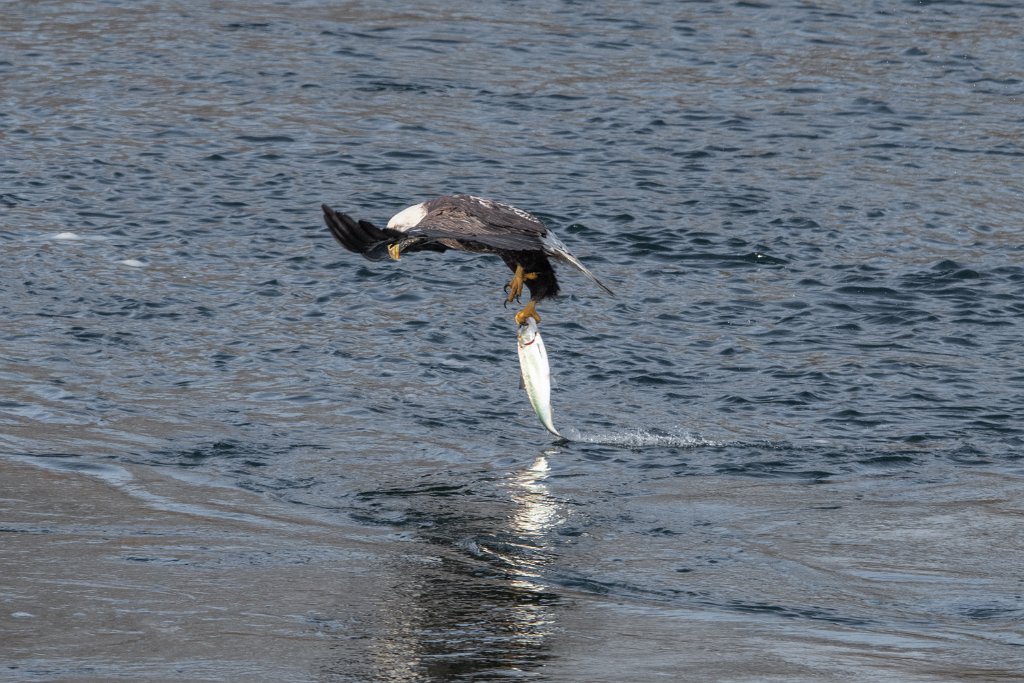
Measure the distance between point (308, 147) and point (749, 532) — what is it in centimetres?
803

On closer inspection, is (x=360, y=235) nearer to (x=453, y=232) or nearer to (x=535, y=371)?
(x=453, y=232)

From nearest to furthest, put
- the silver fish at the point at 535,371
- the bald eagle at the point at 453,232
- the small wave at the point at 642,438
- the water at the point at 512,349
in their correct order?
1. the water at the point at 512,349
2. the bald eagle at the point at 453,232
3. the silver fish at the point at 535,371
4. the small wave at the point at 642,438

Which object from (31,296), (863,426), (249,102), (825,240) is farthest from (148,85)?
(863,426)

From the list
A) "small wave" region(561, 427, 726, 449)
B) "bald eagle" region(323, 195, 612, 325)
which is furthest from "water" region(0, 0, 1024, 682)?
"bald eagle" region(323, 195, 612, 325)

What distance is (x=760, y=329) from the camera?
1036cm

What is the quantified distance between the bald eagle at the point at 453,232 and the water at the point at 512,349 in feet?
3.91

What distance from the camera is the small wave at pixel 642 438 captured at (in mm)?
8383

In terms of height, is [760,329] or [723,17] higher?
[723,17]

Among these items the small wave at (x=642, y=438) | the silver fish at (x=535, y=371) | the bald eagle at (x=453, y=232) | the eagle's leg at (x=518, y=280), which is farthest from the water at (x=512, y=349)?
the bald eagle at (x=453, y=232)

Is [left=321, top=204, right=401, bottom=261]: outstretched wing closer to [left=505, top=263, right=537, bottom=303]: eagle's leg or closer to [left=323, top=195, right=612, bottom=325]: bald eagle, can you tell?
[left=323, top=195, right=612, bottom=325]: bald eagle

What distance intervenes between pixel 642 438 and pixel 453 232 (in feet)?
6.55

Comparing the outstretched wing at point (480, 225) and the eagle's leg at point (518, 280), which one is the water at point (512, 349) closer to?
the eagle's leg at point (518, 280)

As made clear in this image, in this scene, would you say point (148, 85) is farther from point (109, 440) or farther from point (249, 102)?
point (109, 440)

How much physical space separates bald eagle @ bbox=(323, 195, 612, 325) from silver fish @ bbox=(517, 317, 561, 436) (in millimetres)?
226
